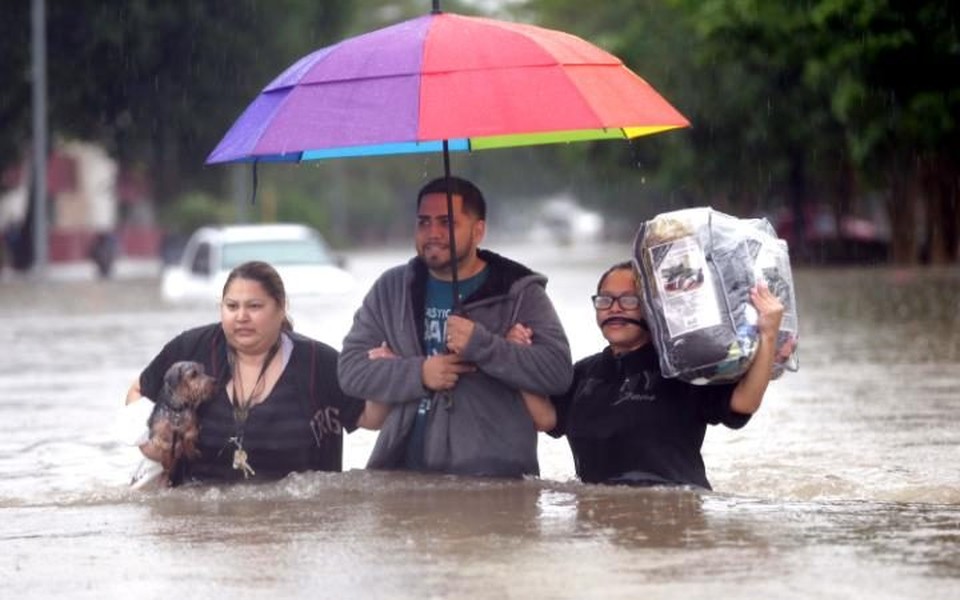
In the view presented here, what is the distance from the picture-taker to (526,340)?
8.02m

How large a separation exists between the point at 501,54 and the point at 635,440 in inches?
58.5

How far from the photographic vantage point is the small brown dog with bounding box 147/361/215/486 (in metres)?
8.29

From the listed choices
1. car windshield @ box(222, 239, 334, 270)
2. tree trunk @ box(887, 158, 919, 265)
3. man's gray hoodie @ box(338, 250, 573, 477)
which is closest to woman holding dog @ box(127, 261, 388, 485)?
man's gray hoodie @ box(338, 250, 573, 477)

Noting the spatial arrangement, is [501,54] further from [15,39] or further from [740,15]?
[15,39]

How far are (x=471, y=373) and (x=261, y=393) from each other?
0.90 meters

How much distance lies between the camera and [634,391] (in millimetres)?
8008

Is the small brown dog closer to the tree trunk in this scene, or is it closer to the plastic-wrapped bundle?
the plastic-wrapped bundle

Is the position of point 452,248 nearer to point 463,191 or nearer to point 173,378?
point 463,191

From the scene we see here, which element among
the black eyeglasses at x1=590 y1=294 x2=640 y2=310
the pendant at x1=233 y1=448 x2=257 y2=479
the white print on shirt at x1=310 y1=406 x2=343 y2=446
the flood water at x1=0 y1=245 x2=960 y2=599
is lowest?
the flood water at x1=0 y1=245 x2=960 y2=599

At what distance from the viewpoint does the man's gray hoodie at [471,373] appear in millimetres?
8008

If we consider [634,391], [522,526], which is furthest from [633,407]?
[522,526]

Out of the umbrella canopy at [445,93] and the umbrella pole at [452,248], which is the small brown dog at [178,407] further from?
the umbrella pole at [452,248]

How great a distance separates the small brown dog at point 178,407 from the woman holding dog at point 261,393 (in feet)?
0.13

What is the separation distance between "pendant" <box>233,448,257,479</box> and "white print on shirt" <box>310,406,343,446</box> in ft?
0.90
